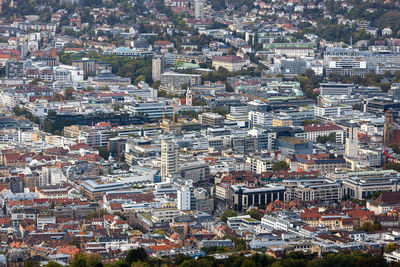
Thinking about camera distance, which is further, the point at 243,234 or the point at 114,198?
the point at 114,198

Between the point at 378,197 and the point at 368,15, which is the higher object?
the point at 368,15

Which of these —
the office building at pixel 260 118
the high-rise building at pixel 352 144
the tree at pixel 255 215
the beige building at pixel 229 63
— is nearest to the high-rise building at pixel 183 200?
the tree at pixel 255 215

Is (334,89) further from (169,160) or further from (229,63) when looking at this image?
(169,160)

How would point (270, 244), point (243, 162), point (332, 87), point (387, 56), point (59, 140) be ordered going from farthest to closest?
point (387, 56) < point (332, 87) < point (59, 140) < point (243, 162) < point (270, 244)

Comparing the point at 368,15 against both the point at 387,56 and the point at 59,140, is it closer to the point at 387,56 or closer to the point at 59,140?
the point at 387,56

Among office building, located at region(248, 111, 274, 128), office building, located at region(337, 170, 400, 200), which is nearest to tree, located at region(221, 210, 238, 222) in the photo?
office building, located at region(337, 170, 400, 200)

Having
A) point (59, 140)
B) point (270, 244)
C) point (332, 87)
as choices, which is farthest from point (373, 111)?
point (270, 244)

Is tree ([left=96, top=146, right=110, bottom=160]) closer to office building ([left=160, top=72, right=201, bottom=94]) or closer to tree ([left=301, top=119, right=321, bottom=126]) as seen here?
tree ([left=301, top=119, right=321, bottom=126])
